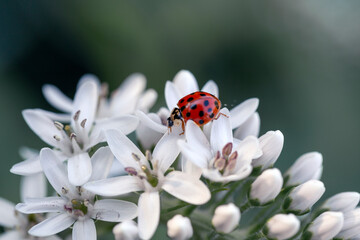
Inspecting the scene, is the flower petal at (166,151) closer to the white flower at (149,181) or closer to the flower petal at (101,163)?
the white flower at (149,181)

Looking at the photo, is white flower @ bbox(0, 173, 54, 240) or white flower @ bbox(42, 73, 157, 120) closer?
white flower @ bbox(0, 173, 54, 240)

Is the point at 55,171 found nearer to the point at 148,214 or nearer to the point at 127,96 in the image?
the point at 148,214

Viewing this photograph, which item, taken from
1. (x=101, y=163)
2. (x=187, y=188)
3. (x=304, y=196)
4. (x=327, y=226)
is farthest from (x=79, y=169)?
(x=327, y=226)

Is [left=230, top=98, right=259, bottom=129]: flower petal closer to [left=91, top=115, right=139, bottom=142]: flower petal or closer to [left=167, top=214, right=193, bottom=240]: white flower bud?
[left=91, top=115, right=139, bottom=142]: flower petal

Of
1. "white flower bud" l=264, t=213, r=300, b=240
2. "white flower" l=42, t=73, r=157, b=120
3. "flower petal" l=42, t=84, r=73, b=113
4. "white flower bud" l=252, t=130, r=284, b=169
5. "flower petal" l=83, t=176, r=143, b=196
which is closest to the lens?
"flower petal" l=83, t=176, r=143, b=196

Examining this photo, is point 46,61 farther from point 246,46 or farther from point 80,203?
point 80,203

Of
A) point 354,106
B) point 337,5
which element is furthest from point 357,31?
point 354,106

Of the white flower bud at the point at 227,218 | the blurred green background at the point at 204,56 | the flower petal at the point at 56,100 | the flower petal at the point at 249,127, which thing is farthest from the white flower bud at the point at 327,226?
the blurred green background at the point at 204,56

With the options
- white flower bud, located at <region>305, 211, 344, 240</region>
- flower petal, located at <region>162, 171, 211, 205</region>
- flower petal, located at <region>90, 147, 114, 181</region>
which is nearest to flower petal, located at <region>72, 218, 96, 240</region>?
flower petal, located at <region>90, 147, 114, 181</region>
